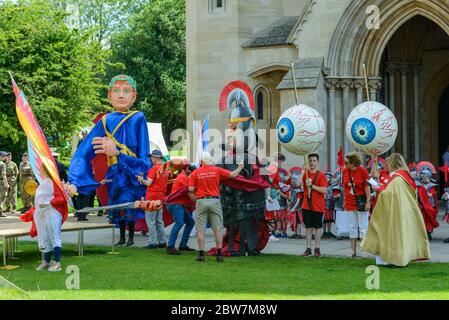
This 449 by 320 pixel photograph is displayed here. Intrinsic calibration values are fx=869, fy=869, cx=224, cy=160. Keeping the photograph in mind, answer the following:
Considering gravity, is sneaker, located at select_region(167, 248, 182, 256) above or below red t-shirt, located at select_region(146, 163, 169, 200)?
below

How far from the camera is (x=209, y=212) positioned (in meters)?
13.6

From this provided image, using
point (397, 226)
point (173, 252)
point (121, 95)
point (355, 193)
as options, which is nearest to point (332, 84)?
point (121, 95)

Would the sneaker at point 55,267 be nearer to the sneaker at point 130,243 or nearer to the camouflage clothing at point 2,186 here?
the sneaker at point 130,243

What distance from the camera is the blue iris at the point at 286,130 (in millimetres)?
14023

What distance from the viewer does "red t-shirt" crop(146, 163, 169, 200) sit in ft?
51.1

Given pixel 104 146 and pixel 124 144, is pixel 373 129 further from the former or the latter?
pixel 124 144

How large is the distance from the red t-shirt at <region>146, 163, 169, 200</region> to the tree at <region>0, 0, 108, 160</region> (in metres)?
14.8

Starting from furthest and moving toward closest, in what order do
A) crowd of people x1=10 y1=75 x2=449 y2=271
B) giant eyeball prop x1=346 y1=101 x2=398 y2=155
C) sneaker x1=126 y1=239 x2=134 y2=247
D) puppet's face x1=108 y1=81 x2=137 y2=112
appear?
1. sneaker x1=126 y1=239 x2=134 y2=247
2. puppet's face x1=108 y1=81 x2=137 y2=112
3. giant eyeball prop x1=346 y1=101 x2=398 y2=155
4. crowd of people x1=10 y1=75 x2=449 y2=271

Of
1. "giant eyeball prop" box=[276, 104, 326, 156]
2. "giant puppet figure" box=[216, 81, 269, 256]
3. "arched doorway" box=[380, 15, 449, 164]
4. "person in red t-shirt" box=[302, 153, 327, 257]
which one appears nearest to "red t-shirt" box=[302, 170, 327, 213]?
"person in red t-shirt" box=[302, 153, 327, 257]

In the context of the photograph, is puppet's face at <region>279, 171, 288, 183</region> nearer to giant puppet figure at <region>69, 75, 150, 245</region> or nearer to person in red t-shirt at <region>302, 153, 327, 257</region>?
giant puppet figure at <region>69, 75, 150, 245</region>

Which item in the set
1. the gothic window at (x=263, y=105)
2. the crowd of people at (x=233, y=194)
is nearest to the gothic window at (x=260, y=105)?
the gothic window at (x=263, y=105)

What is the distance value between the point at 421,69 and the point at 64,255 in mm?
14011

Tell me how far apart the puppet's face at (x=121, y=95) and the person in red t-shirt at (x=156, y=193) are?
1168mm
